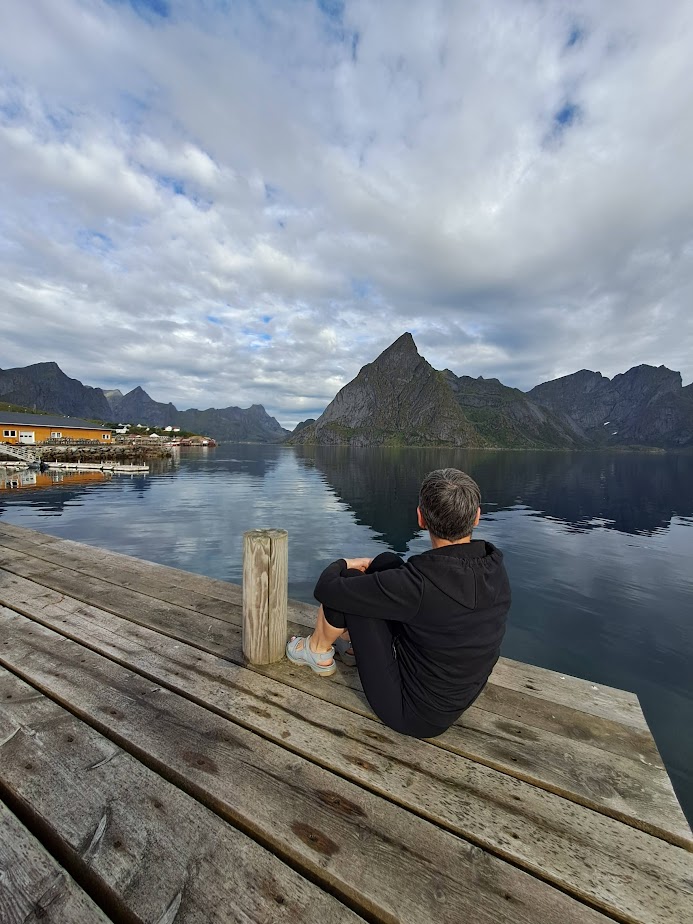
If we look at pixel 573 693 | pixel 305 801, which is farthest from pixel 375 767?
pixel 573 693

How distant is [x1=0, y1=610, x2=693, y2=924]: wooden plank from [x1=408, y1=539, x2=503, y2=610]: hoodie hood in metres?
1.32

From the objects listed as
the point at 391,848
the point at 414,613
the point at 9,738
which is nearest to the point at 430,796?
the point at 391,848

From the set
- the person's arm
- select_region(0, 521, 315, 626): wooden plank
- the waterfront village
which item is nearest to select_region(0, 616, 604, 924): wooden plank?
the person's arm

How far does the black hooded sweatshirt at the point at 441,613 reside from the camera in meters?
3.06

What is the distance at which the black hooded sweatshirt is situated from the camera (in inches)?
120

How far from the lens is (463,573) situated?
10.1ft

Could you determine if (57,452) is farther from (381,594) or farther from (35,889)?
(381,594)

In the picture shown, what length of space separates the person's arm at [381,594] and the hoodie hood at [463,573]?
128 millimetres

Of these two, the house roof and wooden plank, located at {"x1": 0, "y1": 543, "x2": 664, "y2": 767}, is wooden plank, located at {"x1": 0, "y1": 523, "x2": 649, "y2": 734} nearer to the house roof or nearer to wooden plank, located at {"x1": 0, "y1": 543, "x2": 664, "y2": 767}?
wooden plank, located at {"x1": 0, "y1": 543, "x2": 664, "y2": 767}

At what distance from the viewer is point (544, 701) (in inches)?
159

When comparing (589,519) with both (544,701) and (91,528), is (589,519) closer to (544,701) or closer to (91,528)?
(544,701)

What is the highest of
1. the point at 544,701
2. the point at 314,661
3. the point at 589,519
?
the point at 314,661

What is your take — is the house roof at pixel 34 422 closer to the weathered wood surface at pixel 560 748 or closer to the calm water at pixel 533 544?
the calm water at pixel 533 544

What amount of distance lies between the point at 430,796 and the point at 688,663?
11662 millimetres
